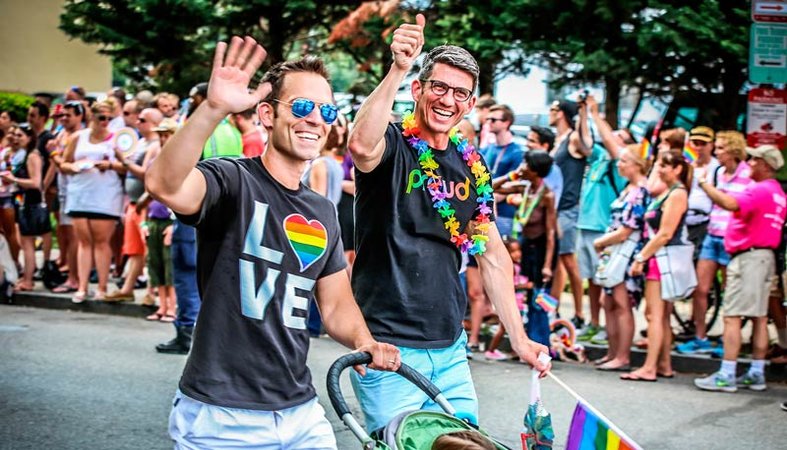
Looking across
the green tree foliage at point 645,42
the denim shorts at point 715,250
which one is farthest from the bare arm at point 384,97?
the green tree foliage at point 645,42

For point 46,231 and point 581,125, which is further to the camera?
point 46,231

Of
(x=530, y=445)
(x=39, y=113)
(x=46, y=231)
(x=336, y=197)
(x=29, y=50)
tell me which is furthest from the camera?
(x=29, y=50)

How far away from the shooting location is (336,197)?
10.0 meters

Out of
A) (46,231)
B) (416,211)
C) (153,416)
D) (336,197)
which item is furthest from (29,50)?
(416,211)

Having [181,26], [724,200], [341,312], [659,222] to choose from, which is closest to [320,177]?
[659,222]

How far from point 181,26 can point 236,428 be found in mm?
15844

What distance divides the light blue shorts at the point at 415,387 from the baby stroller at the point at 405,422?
0.41 metres

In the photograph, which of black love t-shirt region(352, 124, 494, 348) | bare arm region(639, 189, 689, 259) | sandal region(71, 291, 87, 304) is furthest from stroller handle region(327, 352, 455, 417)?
sandal region(71, 291, 87, 304)

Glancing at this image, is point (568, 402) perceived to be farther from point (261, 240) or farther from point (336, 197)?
point (261, 240)

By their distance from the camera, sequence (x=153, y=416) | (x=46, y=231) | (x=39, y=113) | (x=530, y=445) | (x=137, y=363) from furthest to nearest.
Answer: (x=39, y=113), (x=46, y=231), (x=137, y=363), (x=153, y=416), (x=530, y=445)

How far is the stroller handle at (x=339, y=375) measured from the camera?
3.53 m

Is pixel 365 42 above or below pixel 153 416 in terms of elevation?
above

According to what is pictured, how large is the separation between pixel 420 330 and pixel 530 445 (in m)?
0.70

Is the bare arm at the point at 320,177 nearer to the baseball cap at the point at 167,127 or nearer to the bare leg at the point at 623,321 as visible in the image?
the baseball cap at the point at 167,127
